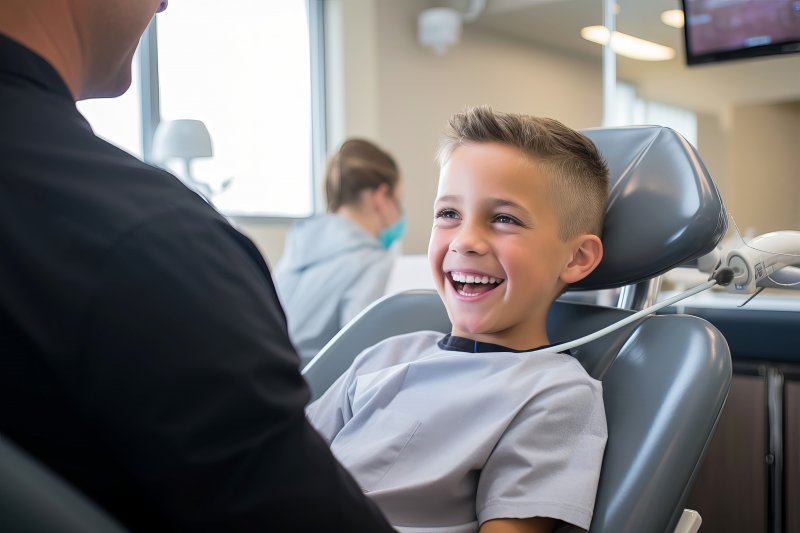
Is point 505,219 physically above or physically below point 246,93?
below

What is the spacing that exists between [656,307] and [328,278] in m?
1.68

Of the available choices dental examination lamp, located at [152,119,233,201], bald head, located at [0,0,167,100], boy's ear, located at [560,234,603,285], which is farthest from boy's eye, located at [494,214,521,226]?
dental examination lamp, located at [152,119,233,201]

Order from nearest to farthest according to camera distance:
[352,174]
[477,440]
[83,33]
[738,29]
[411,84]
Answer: [83,33]
[477,440]
[738,29]
[352,174]
[411,84]

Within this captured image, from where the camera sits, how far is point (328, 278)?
2.61 meters

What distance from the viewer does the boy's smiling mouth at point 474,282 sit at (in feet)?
3.54

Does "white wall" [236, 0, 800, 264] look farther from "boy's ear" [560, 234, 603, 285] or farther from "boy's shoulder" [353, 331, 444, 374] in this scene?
"boy's ear" [560, 234, 603, 285]

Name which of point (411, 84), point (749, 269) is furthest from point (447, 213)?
point (411, 84)

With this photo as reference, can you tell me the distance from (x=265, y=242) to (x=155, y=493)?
382cm

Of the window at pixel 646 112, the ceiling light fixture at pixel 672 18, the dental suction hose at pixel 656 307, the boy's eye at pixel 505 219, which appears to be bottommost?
the dental suction hose at pixel 656 307

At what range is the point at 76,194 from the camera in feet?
1.55

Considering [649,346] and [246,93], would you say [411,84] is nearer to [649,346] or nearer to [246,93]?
[246,93]

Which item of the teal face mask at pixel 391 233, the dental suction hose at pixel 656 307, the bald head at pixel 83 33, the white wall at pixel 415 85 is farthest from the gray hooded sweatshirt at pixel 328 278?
the bald head at pixel 83 33

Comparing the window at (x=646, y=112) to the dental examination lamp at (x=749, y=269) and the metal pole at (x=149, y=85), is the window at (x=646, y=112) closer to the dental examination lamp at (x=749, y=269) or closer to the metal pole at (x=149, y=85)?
the dental examination lamp at (x=749, y=269)

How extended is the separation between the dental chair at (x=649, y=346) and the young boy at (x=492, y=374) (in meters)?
0.03
